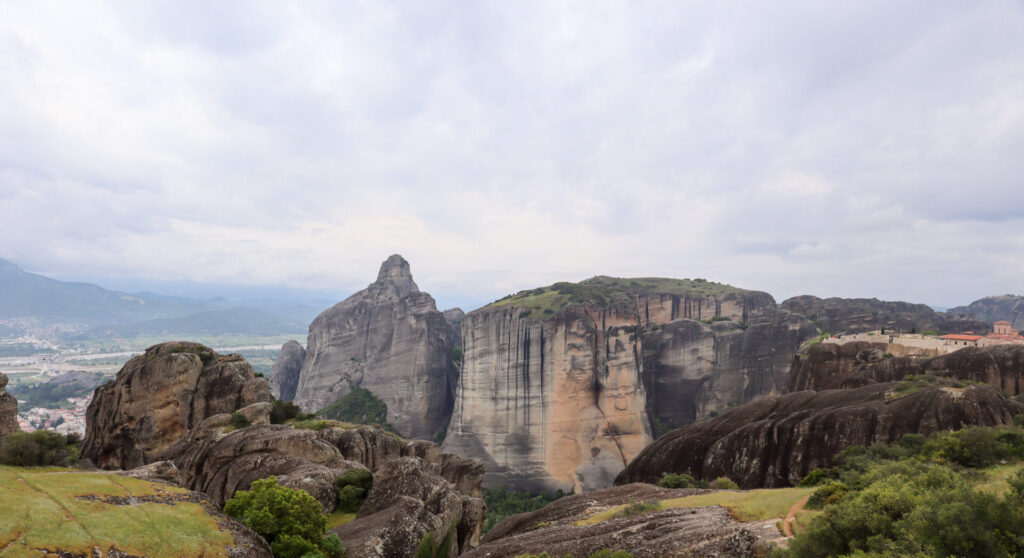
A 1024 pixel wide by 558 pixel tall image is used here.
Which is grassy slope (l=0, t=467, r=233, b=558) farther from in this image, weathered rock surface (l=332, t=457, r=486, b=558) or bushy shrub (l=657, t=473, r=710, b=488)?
bushy shrub (l=657, t=473, r=710, b=488)

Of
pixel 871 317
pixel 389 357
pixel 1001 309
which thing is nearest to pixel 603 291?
pixel 389 357

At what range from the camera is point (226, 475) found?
2698cm

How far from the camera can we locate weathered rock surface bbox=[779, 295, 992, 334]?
82.1 metres

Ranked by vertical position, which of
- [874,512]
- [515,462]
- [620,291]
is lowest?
[515,462]

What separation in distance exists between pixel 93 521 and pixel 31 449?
52.5 ft

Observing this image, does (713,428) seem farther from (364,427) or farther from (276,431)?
(276,431)

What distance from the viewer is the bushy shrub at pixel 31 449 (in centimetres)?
2236

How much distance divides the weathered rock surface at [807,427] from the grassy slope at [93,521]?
98.3 feet

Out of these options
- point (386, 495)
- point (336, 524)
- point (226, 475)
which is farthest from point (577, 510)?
point (226, 475)

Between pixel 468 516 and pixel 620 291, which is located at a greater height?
pixel 620 291

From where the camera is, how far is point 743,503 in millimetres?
18719

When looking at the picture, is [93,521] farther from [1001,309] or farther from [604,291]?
[1001,309]

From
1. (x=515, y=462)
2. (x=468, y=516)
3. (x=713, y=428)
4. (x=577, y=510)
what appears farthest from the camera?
(x=515, y=462)

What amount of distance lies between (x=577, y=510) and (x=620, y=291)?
78917 millimetres
